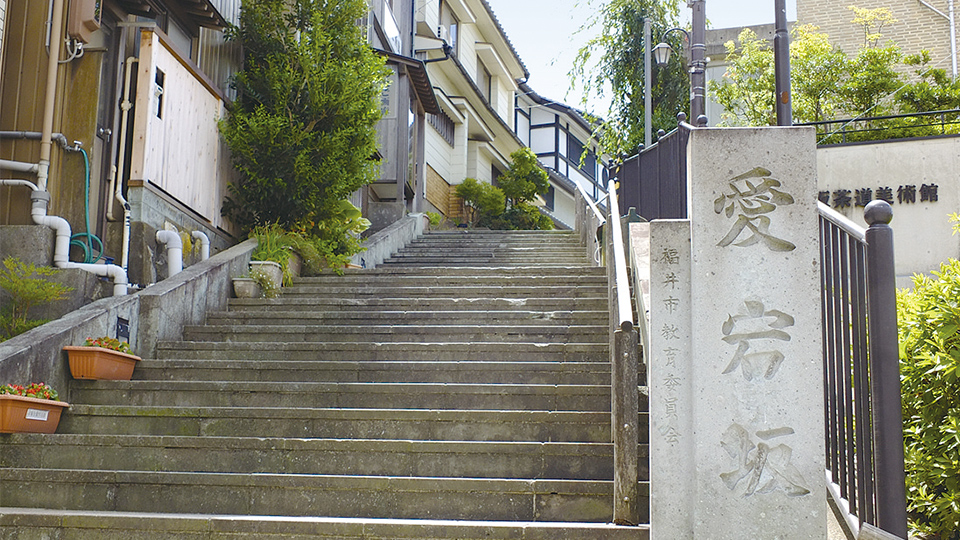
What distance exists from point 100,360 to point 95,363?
51 mm

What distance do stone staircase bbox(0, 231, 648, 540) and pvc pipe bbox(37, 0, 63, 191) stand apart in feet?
7.25

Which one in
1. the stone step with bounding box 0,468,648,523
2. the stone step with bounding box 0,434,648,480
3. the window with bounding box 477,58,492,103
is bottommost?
the stone step with bounding box 0,468,648,523

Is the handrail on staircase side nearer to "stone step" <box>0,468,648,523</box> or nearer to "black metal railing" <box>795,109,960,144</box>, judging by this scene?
"stone step" <box>0,468,648,523</box>

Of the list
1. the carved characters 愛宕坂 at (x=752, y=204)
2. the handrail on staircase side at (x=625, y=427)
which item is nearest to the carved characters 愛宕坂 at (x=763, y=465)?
A: the carved characters 愛宕坂 at (x=752, y=204)

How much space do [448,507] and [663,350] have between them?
1.99 m

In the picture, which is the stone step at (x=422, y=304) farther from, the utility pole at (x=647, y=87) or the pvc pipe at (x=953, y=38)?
the pvc pipe at (x=953, y=38)

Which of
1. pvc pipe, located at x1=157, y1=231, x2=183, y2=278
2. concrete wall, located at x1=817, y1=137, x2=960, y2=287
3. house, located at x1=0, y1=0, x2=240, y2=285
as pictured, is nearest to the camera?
house, located at x1=0, y1=0, x2=240, y2=285

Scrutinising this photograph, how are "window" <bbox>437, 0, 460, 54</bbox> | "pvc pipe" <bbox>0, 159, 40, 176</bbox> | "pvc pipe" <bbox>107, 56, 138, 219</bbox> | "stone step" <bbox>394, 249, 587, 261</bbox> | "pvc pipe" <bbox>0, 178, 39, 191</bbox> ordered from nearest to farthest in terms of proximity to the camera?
"pvc pipe" <bbox>0, 178, 39, 191</bbox>, "pvc pipe" <bbox>0, 159, 40, 176</bbox>, "pvc pipe" <bbox>107, 56, 138, 219</bbox>, "stone step" <bbox>394, 249, 587, 261</bbox>, "window" <bbox>437, 0, 460, 54</bbox>

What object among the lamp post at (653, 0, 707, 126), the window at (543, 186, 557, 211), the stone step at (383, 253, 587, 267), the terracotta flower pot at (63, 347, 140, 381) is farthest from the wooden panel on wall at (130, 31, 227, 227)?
the window at (543, 186, 557, 211)

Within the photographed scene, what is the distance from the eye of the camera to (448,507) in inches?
224

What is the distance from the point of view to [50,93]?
354 inches

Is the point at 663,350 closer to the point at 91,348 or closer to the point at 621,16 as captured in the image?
the point at 91,348

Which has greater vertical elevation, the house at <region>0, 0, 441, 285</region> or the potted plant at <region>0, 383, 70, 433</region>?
the house at <region>0, 0, 441, 285</region>

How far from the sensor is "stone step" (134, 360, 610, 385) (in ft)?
24.3
